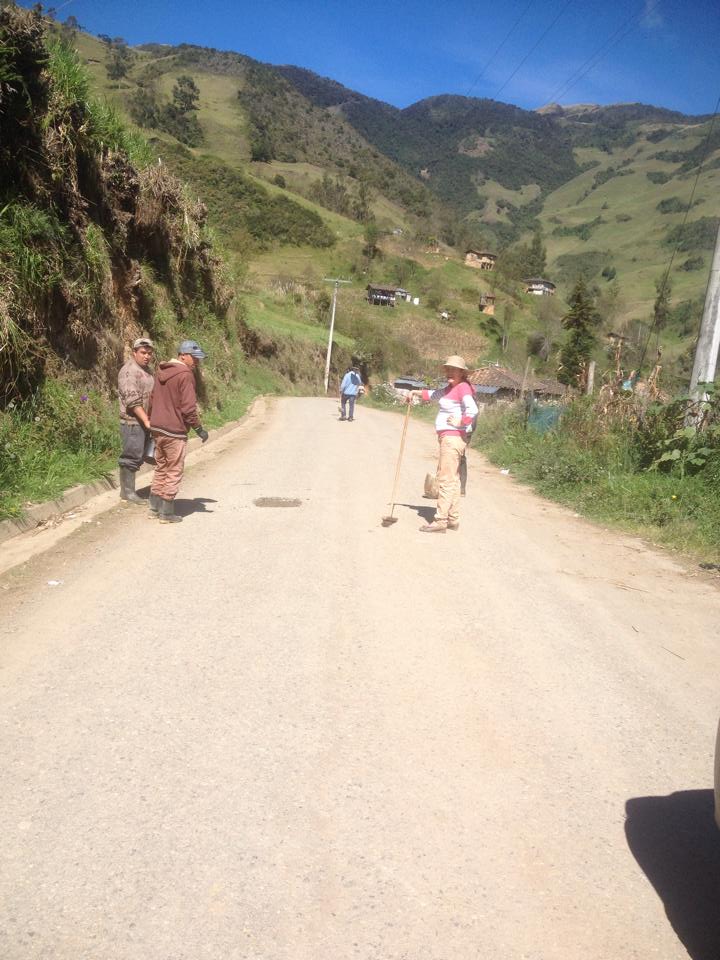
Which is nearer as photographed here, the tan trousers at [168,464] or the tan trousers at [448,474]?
the tan trousers at [168,464]

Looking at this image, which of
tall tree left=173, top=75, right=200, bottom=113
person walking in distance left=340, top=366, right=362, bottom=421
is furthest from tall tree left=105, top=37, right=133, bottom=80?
person walking in distance left=340, top=366, right=362, bottom=421

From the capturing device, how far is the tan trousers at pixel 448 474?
8094 mm

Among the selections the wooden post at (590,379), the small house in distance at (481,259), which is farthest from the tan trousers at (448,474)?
the small house in distance at (481,259)

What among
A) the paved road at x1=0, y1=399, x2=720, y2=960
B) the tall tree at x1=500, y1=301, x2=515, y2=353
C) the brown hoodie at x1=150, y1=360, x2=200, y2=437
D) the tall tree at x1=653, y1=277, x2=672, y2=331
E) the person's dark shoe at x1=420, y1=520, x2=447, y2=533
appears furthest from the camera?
the tall tree at x1=500, y1=301, x2=515, y2=353

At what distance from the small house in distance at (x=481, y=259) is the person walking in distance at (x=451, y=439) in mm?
118099

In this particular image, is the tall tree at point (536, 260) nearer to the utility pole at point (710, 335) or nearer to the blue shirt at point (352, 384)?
the blue shirt at point (352, 384)

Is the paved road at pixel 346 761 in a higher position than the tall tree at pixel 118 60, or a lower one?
lower

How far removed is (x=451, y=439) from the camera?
8.16m

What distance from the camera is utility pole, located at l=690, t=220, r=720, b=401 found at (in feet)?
33.9

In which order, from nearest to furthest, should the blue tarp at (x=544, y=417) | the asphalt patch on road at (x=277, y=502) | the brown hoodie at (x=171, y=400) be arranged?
the brown hoodie at (x=171, y=400) → the asphalt patch on road at (x=277, y=502) → the blue tarp at (x=544, y=417)

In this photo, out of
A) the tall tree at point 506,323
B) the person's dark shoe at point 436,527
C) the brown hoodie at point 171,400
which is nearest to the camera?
the brown hoodie at point 171,400

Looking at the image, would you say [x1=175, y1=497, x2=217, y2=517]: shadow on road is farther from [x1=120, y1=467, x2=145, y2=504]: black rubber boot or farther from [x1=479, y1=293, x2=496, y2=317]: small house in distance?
[x1=479, y1=293, x2=496, y2=317]: small house in distance

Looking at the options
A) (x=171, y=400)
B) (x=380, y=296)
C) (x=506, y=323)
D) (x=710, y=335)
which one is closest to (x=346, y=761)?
(x=171, y=400)

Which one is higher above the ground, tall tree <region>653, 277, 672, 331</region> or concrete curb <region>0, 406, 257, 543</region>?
tall tree <region>653, 277, 672, 331</region>
